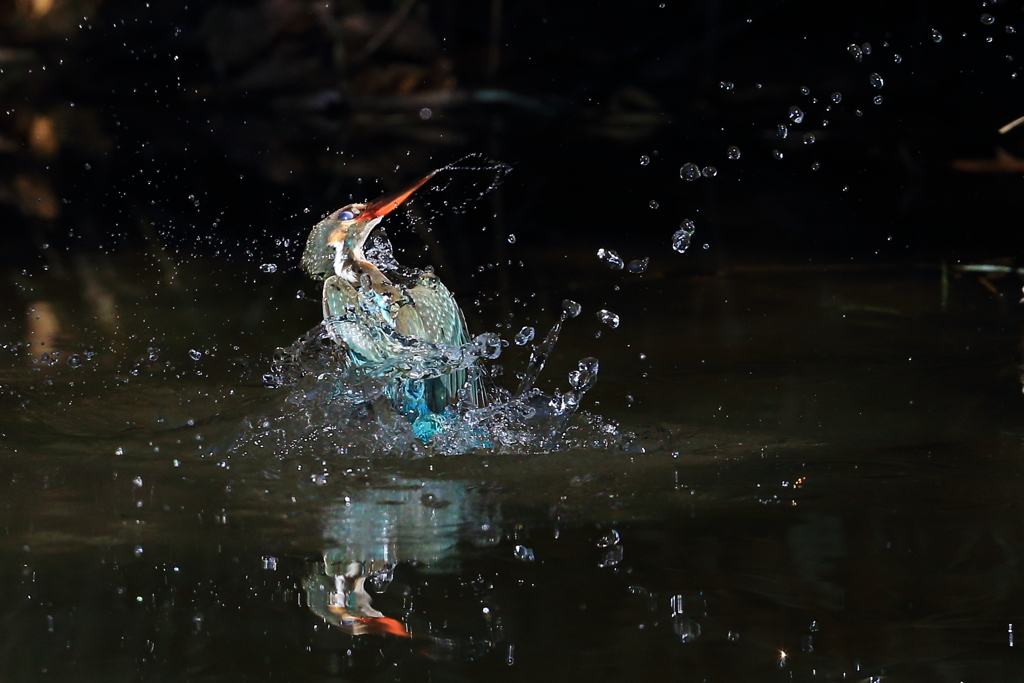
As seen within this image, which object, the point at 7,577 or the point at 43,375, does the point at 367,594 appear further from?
the point at 43,375

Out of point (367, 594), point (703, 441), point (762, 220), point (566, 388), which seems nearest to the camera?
point (367, 594)

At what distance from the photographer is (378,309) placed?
11.1ft

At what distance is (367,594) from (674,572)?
52 centimetres

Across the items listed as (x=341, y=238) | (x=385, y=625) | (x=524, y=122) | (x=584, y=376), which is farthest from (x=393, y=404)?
(x=524, y=122)

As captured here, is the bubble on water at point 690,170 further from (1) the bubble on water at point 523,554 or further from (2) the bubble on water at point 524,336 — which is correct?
(1) the bubble on water at point 523,554

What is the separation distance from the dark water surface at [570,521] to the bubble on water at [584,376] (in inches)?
1.6

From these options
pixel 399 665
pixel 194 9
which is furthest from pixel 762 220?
pixel 194 9

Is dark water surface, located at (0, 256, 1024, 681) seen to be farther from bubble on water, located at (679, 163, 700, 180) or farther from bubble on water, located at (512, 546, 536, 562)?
bubble on water, located at (679, 163, 700, 180)

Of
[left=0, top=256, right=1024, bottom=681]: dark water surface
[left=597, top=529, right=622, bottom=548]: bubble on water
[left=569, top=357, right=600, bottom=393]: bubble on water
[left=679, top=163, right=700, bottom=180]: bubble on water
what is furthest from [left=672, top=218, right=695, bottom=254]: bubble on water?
[left=597, top=529, right=622, bottom=548]: bubble on water

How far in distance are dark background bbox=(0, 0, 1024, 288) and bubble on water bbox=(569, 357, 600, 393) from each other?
2040mm

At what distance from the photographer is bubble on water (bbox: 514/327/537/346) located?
436cm

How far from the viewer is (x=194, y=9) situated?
13.1m

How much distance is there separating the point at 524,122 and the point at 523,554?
31.6 feet

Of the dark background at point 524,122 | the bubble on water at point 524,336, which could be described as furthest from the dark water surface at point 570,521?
the dark background at point 524,122
